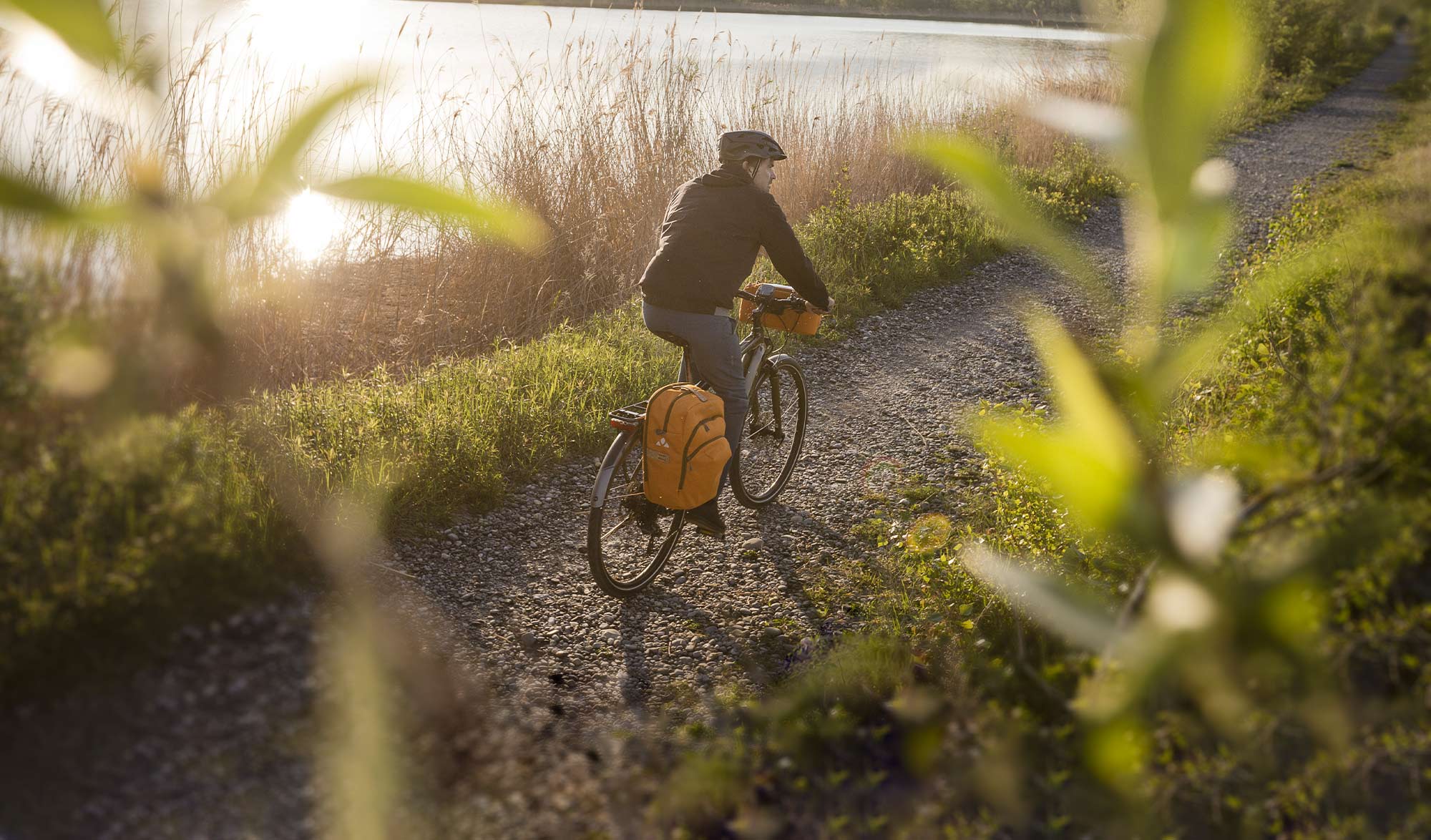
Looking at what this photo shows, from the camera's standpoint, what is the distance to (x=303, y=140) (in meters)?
1.35

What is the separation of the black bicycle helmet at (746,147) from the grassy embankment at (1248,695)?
6.98 feet

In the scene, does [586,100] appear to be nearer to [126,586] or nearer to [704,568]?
[704,568]

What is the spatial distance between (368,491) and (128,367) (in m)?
1.48

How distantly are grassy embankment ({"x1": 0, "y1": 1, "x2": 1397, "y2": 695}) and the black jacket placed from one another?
168cm

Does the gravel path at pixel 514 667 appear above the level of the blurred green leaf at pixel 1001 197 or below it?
below

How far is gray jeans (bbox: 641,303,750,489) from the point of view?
4.06 metres

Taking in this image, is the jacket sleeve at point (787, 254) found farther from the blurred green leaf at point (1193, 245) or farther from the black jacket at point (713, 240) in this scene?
the blurred green leaf at point (1193, 245)

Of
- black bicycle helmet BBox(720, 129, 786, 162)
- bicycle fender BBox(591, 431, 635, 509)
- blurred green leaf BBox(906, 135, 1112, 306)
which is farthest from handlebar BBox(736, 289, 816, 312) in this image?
blurred green leaf BBox(906, 135, 1112, 306)

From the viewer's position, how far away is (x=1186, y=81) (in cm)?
60

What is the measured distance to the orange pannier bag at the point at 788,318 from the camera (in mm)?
4512

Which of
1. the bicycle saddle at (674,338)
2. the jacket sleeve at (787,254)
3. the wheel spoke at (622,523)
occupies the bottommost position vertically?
the wheel spoke at (622,523)

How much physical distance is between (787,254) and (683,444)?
1026 millimetres

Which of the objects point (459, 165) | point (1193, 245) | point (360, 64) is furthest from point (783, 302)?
point (459, 165)

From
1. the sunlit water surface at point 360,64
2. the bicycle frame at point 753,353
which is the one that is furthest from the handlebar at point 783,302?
the sunlit water surface at point 360,64
